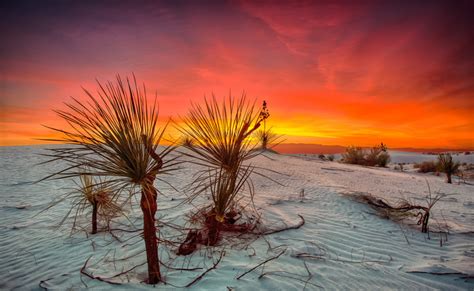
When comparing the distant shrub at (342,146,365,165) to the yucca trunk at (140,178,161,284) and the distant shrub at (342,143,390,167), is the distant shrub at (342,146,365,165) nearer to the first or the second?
the distant shrub at (342,143,390,167)

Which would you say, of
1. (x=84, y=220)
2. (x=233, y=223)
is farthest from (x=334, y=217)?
(x=84, y=220)

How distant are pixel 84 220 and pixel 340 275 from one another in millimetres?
3777

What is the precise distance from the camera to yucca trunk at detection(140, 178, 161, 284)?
2.11m

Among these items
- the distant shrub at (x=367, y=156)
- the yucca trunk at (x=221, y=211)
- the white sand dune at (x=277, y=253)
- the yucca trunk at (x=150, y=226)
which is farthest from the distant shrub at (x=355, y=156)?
the yucca trunk at (x=150, y=226)

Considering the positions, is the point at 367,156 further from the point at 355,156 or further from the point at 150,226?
the point at 150,226

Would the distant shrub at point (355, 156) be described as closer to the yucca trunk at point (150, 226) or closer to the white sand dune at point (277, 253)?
the white sand dune at point (277, 253)

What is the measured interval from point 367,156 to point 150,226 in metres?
18.1

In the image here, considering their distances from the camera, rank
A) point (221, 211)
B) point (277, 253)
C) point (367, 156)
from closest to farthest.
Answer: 1. point (221, 211)
2. point (277, 253)
3. point (367, 156)

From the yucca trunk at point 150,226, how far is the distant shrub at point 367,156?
17.5m

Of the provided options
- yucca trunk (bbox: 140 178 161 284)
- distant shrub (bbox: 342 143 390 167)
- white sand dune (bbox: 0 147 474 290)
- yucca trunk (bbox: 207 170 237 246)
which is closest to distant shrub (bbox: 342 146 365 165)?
distant shrub (bbox: 342 143 390 167)

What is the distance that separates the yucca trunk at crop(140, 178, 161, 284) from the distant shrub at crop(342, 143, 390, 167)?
1752 centimetres

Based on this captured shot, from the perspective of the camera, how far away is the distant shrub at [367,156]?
17203mm

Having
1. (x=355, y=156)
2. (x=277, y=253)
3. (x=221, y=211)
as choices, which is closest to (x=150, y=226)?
(x=221, y=211)

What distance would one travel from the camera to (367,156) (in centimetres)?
1750
